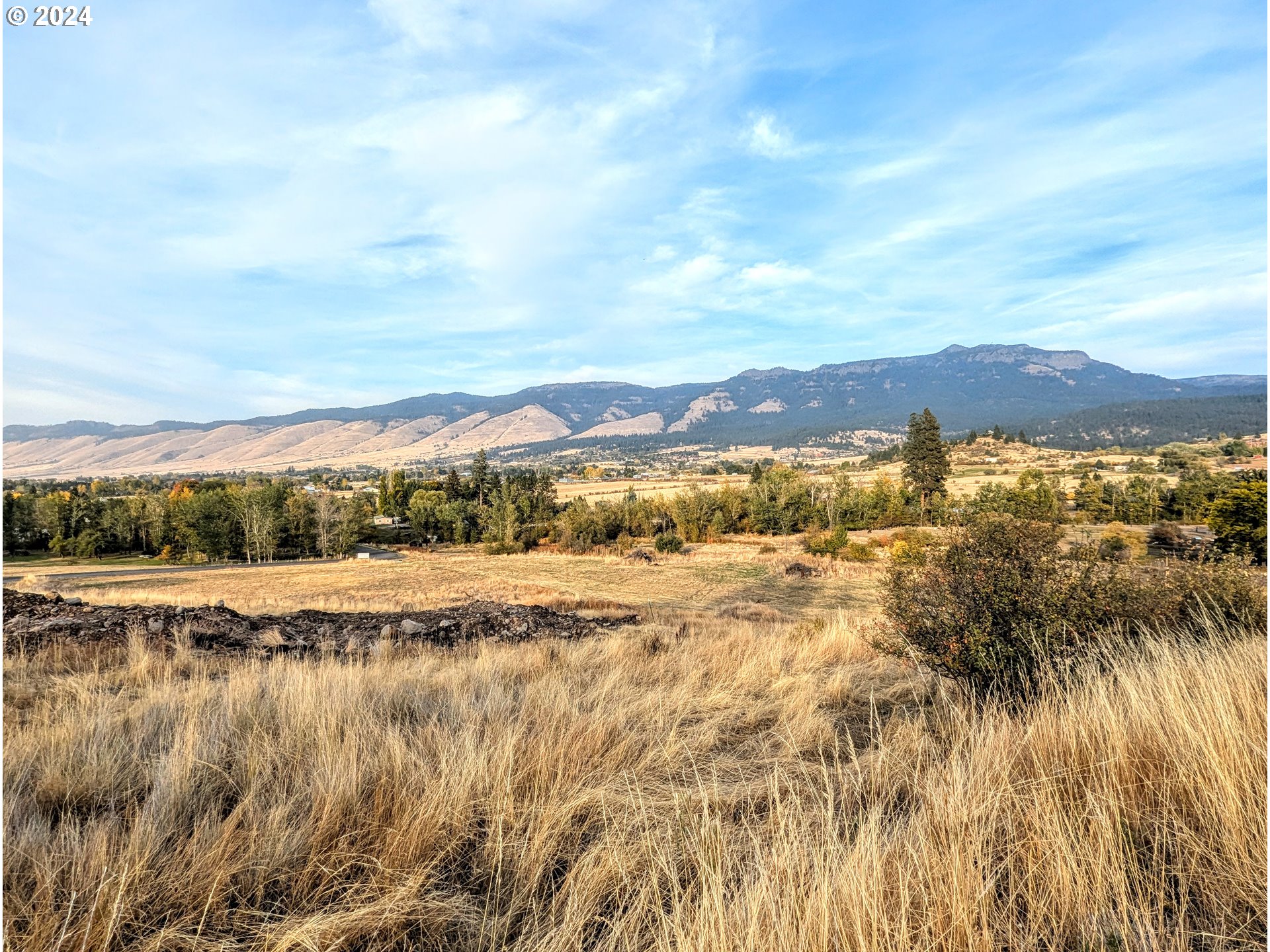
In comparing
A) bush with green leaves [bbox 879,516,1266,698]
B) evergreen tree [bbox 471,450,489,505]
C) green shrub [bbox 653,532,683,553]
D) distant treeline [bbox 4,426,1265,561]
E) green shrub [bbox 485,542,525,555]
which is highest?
bush with green leaves [bbox 879,516,1266,698]

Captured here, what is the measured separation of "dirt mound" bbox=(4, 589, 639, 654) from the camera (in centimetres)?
925

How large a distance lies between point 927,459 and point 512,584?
2001 inches

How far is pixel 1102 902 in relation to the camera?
2289 millimetres

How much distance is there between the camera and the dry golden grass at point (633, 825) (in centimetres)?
226

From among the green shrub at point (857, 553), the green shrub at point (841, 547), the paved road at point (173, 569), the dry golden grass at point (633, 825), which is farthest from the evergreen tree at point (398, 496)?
the dry golden grass at point (633, 825)

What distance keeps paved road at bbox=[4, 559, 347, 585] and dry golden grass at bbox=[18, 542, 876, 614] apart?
2.60 meters

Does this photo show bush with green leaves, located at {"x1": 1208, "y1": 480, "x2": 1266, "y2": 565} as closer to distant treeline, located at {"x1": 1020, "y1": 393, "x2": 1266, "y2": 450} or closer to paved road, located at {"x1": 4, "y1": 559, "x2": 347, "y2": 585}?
paved road, located at {"x1": 4, "y1": 559, "x2": 347, "y2": 585}

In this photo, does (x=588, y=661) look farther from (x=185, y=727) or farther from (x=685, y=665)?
(x=185, y=727)

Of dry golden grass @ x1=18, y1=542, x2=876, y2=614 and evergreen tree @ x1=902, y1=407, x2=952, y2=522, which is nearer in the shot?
dry golden grass @ x1=18, y1=542, x2=876, y2=614

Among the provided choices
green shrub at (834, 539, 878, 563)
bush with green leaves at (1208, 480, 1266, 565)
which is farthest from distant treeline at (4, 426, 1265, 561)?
bush with green leaves at (1208, 480, 1266, 565)

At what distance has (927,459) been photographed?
68.6 metres

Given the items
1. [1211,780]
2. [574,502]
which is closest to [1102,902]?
[1211,780]

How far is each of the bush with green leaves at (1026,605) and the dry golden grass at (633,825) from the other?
86 cm

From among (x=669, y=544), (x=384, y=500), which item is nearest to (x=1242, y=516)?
(x=669, y=544)
